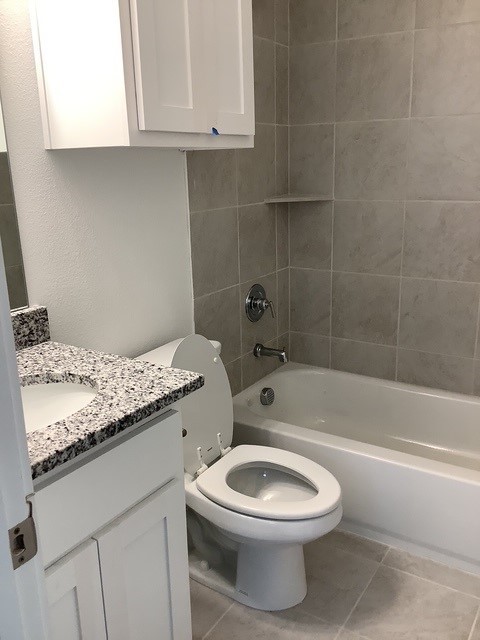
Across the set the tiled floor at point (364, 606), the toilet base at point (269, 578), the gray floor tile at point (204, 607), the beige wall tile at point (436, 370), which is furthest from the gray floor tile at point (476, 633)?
Result: the beige wall tile at point (436, 370)

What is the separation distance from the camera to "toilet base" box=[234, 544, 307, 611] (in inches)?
73.2

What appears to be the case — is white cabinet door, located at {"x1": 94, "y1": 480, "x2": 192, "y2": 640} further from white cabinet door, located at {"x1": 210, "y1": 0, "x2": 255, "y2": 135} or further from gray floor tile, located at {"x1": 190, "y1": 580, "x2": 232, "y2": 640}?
white cabinet door, located at {"x1": 210, "y1": 0, "x2": 255, "y2": 135}

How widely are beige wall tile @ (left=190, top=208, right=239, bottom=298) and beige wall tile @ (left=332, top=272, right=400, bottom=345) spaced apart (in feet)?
1.95

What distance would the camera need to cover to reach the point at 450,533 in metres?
2.00

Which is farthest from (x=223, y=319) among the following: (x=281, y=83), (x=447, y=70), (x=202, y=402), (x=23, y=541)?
(x=23, y=541)

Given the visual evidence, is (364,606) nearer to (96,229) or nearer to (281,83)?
(96,229)

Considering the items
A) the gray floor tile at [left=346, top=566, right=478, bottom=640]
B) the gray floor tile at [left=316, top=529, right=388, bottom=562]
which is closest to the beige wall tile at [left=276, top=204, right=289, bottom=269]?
the gray floor tile at [left=316, top=529, right=388, bottom=562]

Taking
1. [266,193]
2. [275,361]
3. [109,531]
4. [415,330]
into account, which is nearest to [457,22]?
[266,193]

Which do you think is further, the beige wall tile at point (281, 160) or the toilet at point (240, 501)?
the beige wall tile at point (281, 160)

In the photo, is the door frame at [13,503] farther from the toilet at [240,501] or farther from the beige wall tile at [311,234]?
the beige wall tile at [311,234]

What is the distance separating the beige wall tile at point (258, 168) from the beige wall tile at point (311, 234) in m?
0.21

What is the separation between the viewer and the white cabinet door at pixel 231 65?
1.62 m

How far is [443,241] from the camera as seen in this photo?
96.6 inches

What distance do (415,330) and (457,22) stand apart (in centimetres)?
126
